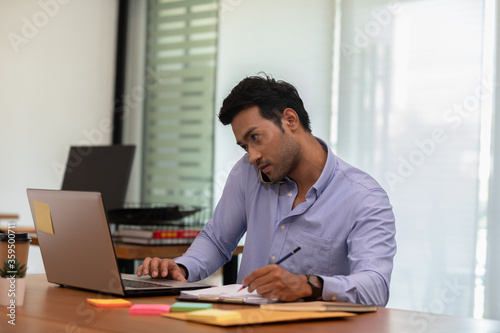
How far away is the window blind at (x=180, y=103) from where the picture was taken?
4.43 meters

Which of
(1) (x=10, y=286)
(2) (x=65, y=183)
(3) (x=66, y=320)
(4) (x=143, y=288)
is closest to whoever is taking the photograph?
(3) (x=66, y=320)

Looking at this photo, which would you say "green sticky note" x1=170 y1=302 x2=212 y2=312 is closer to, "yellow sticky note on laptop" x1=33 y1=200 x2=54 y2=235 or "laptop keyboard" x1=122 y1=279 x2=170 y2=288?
"laptop keyboard" x1=122 y1=279 x2=170 y2=288

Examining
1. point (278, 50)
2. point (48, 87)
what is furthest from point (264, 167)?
point (48, 87)

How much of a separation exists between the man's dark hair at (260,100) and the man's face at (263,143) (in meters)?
0.02

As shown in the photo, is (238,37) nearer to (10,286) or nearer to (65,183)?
(65,183)

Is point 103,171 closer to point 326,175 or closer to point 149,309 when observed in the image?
point 326,175

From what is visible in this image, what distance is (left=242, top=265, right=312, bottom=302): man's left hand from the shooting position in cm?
131

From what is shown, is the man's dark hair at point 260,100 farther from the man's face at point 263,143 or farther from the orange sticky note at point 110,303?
the orange sticky note at point 110,303

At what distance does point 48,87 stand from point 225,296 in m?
3.40

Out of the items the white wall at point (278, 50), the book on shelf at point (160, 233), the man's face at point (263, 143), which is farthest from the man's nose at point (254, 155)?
the white wall at point (278, 50)

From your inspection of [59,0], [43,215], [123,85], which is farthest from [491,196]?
[59,0]

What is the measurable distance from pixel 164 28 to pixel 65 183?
6.93ft

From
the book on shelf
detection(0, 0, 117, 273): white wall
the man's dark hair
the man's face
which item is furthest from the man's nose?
detection(0, 0, 117, 273): white wall

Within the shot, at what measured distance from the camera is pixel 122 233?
2.79 metres
